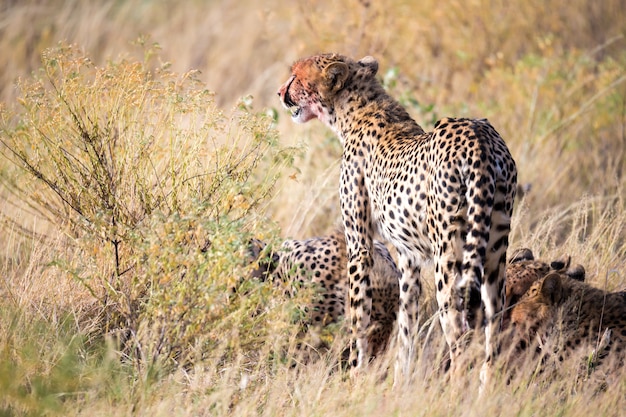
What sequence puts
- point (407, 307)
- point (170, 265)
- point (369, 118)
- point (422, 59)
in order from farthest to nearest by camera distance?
point (422, 59) → point (369, 118) → point (407, 307) → point (170, 265)

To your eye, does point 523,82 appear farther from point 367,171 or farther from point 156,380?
point 156,380

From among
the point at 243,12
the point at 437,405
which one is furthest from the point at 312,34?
the point at 437,405

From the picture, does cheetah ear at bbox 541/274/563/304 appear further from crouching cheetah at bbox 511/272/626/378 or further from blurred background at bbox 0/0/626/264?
blurred background at bbox 0/0/626/264

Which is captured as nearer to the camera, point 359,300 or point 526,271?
point 359,300

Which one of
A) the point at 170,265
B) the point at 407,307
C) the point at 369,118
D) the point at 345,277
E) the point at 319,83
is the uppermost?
the point at 319,83

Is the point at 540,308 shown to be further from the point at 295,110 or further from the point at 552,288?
the point at 295,110

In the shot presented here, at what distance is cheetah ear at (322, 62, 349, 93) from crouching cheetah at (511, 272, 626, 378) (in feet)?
5.09

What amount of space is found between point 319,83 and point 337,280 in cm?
112

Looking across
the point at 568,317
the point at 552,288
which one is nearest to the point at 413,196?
the point at 552,288

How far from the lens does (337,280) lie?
560cm

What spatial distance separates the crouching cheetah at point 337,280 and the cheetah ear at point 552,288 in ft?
2.60

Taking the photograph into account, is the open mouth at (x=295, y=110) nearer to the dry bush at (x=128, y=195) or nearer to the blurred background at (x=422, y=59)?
the dry bush at (x=128, y=195)

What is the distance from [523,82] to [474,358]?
519cm

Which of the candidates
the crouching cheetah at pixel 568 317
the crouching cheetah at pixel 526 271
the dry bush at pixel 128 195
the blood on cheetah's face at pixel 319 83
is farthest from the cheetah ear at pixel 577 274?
the dry bush at pixel 128 195
